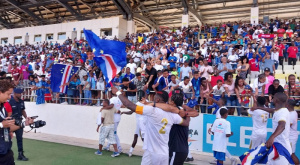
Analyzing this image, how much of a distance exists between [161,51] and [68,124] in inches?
287

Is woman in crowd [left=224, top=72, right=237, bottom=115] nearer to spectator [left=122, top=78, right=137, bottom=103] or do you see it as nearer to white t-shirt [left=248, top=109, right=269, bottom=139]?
white t-shirt [left=248, top=109, right=269, bottom=139]

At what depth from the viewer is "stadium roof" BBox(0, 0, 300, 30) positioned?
29.1 metres

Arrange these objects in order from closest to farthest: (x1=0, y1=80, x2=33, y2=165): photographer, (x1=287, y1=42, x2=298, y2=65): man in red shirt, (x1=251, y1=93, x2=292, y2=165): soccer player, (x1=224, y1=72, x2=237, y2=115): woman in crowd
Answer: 1. (x1=0, y1=80, x2=33, y2=165): photographer
2. (x1=251, y1=93, x2=292, y2=165): soccer player
3. (x1=224, y1=72, x2=237, y2=115): woman in crowd
4. (x1=287, y1=42, x2=298, y2=65): man in red shirt

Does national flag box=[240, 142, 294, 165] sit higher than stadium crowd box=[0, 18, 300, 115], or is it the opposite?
stadium crowd box=[0, 18, 300, 115]

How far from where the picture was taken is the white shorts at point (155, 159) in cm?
439

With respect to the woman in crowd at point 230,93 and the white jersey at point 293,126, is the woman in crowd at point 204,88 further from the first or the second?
the white jersey at point 293,126

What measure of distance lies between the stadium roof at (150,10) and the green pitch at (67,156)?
Answer: 20.9 meters

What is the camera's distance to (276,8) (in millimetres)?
29344

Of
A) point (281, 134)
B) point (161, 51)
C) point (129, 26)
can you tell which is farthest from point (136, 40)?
point (281, 134)

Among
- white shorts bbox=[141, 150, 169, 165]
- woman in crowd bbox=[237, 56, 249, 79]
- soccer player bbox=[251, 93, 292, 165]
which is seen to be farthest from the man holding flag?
woman in crowd bbox=[237, 56, 249, 79]

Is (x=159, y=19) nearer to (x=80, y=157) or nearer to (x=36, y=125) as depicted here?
(x=80, y=157)

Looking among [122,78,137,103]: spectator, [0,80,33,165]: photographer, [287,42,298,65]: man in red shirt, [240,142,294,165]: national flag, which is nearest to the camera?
[0,80,33,165]: photographer

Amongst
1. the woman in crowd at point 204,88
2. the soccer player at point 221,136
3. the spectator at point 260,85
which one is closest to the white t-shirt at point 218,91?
the woman in crowd at point 204,88

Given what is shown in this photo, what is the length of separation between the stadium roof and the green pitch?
20947 millimetres
